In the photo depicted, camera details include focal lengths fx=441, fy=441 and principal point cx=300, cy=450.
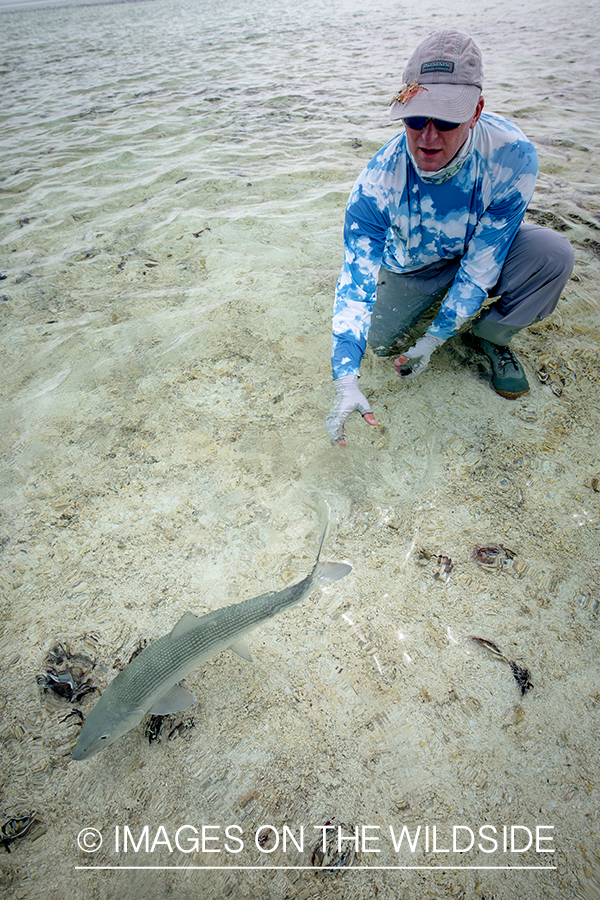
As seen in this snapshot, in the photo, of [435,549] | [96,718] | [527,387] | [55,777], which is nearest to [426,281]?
[527,387]

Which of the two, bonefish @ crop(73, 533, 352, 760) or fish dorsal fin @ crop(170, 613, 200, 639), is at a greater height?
fish dorsal fin @ crop(170, 613, 200, 639)

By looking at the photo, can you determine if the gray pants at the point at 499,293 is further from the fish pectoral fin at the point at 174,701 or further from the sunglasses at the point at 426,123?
the fish pectoral fin at the point at 174,701

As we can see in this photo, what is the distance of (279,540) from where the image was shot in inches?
96.0

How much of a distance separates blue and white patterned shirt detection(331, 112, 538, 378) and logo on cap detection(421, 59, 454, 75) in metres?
0.37

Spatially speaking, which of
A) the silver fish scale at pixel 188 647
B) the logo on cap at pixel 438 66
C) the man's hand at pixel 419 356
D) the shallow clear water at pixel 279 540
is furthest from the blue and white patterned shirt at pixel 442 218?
the silver fish scale at pixel 188 647

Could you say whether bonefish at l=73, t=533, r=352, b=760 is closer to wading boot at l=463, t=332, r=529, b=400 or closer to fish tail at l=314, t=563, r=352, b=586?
fish tail at l=314, t=563, r=352, b=586

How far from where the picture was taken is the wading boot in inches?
118

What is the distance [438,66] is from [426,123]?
0.23 m

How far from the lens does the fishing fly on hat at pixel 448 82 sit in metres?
2.03

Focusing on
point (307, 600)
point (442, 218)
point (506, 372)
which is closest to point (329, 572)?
point (307, 600)

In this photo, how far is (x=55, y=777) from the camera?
5.83 ft

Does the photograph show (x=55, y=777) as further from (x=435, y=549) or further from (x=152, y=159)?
(x=152, y=159)

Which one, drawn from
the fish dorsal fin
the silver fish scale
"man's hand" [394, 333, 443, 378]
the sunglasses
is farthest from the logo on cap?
the fish dorsal fin

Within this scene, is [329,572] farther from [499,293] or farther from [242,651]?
[499,293]
